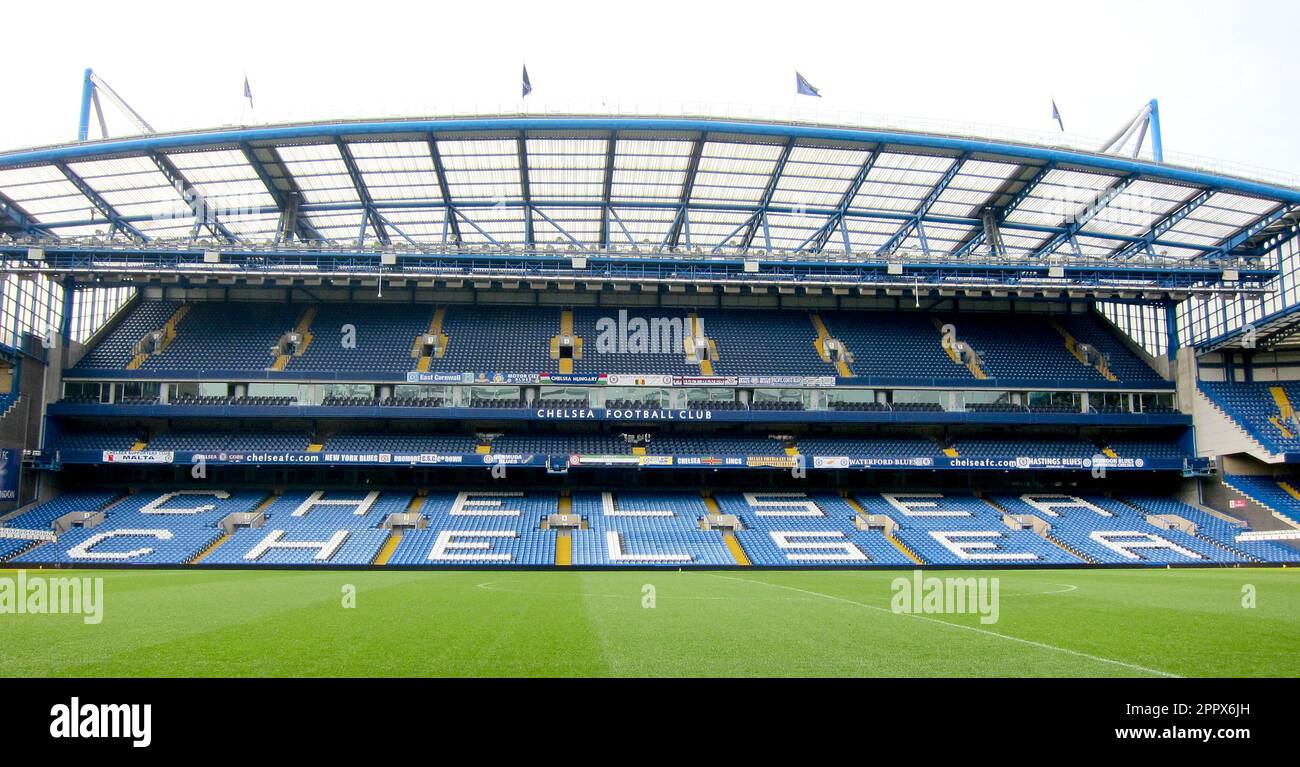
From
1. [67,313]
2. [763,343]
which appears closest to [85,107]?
[67,313]

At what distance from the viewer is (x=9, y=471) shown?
40562mm

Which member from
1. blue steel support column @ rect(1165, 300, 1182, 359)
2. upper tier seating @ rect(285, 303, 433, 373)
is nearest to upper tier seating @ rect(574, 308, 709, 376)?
upper tier seating @ rect(285, 303, 433, 373)

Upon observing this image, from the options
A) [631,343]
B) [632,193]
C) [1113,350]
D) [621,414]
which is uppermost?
[632,193]

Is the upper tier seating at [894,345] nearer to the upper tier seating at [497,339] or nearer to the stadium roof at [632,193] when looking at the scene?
the stadium roof at [632,193]

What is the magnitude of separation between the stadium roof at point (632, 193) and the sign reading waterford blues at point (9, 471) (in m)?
10.9

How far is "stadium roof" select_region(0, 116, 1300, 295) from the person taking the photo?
39.4 metres

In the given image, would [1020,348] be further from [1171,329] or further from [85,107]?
[85,107]

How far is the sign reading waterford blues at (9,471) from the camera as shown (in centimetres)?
4000

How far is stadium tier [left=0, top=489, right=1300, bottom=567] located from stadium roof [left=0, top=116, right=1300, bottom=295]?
1350cm

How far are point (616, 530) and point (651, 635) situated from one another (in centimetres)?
2922

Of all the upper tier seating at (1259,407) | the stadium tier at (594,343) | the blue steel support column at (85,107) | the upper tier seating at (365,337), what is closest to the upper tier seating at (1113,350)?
the stadium tier at (594,343)

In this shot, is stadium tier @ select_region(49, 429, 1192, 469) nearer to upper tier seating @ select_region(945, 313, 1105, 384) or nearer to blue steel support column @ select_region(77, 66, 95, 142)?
upper tier seating @ select_region(945, 313, 1105, 384)
